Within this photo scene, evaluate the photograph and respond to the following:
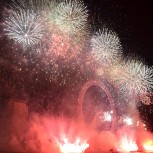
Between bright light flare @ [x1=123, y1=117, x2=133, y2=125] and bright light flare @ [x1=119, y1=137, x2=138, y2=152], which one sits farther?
bright light flare @ [x1=123, y1=117, x2=133, y2=125]

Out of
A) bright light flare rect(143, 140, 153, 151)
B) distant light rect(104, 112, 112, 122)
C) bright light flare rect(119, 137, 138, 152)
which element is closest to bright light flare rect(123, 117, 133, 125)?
distant light rect(104, 112, 112, 122)

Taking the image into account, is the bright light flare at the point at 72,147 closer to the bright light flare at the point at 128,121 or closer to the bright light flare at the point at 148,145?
the bright light flare at the point at 148,145

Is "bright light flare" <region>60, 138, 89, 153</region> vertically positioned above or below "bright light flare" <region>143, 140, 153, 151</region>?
below

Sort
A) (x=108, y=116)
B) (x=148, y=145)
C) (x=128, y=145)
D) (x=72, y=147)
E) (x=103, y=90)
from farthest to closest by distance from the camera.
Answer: (x=108, y=116)
(x=148, y=145)
(x=103, y=90)
(x=128, y=145)
(x=72, y=147)

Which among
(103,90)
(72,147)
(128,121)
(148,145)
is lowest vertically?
(72,147)

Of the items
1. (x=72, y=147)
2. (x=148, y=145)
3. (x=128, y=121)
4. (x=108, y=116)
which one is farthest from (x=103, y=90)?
(x=72, y=147)

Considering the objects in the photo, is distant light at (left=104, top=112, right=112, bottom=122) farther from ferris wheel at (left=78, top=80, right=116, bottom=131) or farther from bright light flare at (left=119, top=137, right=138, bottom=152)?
bright light flare at (left=119, top=137, right=138, bottom=152)

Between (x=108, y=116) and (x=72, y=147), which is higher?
(x=108, y=116)

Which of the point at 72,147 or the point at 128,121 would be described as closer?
the point at 72,147

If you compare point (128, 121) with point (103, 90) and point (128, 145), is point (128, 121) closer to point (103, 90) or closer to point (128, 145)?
point (128, 145)

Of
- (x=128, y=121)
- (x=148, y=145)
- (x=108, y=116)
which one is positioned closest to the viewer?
(x=148, y=145)

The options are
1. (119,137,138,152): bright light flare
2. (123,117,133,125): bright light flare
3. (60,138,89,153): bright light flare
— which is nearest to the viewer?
(60,138,89,153): bright light flare

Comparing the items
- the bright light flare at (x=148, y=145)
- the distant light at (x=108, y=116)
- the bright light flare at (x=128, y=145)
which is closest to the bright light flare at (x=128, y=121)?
the distant light at (x=108, y=116)

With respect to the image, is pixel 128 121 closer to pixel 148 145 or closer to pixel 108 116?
pixel 108 116
